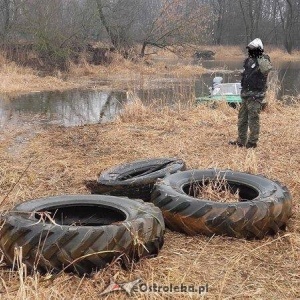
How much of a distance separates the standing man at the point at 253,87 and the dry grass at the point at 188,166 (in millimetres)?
391

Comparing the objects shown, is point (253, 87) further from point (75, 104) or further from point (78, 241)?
point (75, 104)

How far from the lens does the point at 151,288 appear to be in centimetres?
316

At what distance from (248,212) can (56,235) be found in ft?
5.63

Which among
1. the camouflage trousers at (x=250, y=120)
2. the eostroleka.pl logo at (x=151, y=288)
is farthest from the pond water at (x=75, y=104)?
the eostroleka.pl logo at (x=151, y=288)

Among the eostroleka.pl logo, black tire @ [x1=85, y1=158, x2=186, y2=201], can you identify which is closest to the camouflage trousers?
black tire @ [x1=85, y1=158, x2=186, y2=201]

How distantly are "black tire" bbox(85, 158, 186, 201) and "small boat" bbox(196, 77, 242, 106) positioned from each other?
264 inches

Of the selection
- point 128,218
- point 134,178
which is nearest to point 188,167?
point 134,178

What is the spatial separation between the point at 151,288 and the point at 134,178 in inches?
89.5

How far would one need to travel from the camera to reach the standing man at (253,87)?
302 inches

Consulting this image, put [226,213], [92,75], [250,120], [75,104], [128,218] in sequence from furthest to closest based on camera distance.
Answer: [92,75], [75,104], [250,120], [226,213], [128,218]

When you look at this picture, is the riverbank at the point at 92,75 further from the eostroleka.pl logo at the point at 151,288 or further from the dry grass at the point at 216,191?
the eostroleka.pl logo at the point at 151,288

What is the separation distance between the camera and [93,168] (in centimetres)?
679

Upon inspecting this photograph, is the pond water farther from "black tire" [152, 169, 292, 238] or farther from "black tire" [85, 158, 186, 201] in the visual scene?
"black tire" [152, 169, 292, 238]

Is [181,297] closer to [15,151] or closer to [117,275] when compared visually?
[117,275]
